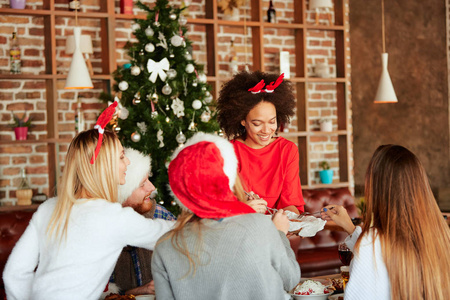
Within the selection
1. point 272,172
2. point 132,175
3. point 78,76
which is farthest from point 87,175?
point 78,76

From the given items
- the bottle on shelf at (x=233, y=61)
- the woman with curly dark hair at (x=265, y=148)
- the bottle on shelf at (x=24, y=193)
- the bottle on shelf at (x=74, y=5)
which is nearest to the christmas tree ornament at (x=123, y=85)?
the woman with curly dark hair at (x=265, y=148)

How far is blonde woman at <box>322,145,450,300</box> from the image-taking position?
1.88m

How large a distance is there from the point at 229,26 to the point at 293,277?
13.7 feet

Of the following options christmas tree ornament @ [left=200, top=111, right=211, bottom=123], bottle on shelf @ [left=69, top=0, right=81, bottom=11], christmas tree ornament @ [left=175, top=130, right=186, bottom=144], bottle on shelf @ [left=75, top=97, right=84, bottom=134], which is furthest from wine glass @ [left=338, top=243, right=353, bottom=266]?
bottle on shelf @ [left=69, top=0, right=81, bottom=11]

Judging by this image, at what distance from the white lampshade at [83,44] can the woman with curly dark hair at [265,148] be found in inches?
76.9

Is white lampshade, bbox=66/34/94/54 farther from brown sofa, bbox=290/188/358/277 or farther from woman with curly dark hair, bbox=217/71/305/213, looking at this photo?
brown sofa, bbox=290/188/358/277

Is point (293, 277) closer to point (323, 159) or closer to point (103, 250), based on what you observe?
point (103, 250)

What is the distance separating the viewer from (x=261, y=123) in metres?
3.14

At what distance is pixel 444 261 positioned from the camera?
193cm

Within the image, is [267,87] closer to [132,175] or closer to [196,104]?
[196,104]

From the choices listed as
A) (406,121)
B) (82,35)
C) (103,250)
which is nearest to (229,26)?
(82,35)

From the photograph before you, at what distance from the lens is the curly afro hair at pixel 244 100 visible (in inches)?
131

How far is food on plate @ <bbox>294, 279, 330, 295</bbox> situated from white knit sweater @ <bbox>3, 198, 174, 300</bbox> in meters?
0.60

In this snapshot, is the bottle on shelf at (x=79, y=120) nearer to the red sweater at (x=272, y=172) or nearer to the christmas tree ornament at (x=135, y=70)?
the christmas tree ornament at (x=135, y=70)
